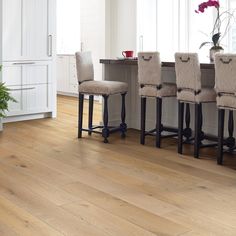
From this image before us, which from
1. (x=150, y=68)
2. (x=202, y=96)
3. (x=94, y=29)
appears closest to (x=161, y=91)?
(x=150, y=68)

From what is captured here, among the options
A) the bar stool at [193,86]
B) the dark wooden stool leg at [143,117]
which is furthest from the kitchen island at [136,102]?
the bar stool at [193,86]

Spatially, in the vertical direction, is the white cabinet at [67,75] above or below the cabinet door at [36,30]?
below

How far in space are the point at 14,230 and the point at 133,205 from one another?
0.80 m

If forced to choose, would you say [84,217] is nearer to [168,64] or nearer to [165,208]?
[165,208]

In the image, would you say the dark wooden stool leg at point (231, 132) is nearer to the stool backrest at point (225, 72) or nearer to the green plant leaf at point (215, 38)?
the stool backrest at point (225, 72)

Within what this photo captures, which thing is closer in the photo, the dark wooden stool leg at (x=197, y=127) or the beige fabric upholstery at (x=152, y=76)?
the dark wooden stool leg at (x=197, y=127)

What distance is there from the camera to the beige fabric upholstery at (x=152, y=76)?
175 inches

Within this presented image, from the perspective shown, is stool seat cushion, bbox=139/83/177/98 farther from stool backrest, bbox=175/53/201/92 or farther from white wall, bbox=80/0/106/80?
white wall, bbox=80/0/106/80

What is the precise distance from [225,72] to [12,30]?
3.27m

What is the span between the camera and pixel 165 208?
2.88 metres

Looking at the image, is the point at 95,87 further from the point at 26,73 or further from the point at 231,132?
the point at 26,73

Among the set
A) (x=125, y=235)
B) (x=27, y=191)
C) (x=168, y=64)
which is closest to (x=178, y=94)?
(x=168, y=64)

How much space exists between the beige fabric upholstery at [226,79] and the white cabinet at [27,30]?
3.13 meters

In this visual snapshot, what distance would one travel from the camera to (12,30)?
591 centimetres
